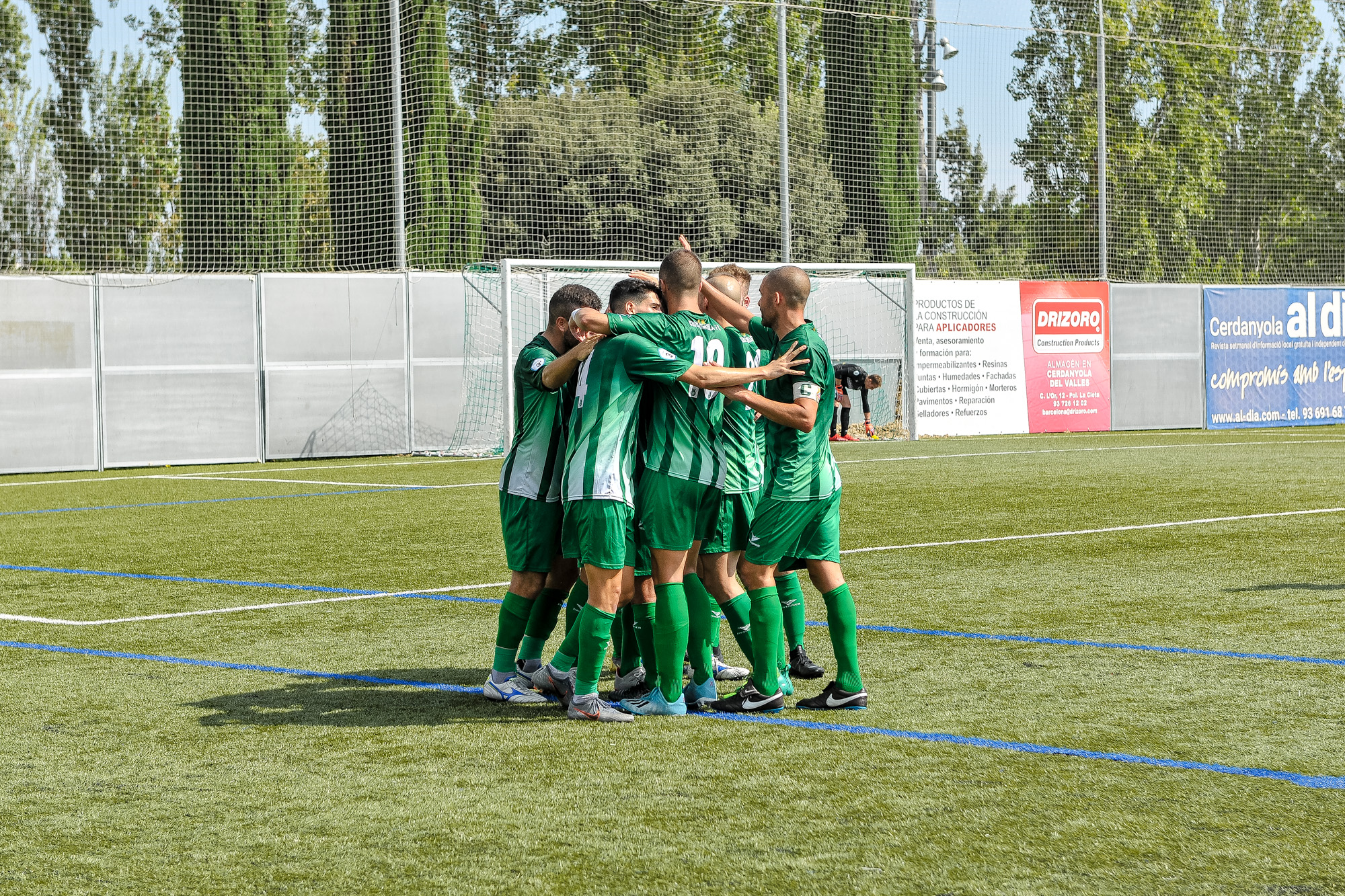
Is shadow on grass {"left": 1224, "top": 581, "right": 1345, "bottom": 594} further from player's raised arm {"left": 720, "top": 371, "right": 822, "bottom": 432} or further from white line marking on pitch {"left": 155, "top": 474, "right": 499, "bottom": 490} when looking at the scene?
white line marking on pitch {"left": 155, "top": 474, "right": 499, "bottom": 490}

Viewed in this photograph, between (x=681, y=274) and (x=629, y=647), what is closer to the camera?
(x=681, y=274)

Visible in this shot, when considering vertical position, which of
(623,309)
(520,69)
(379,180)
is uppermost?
(520,69)

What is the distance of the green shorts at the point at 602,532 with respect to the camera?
561cm

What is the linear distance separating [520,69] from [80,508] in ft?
53.0

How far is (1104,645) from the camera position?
7082 mm

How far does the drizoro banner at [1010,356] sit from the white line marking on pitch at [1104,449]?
394 centimetres

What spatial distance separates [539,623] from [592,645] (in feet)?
2.19

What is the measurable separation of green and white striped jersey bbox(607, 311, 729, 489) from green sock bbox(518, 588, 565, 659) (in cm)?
88

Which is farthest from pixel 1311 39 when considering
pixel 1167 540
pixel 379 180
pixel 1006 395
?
pixel 1167 540

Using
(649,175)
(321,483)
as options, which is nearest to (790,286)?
(321,483)

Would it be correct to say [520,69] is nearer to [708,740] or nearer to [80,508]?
[80,508]

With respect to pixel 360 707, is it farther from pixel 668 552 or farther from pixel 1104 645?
pixel 1104 645

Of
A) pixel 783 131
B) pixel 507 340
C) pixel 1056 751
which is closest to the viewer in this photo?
pixel 1056 751

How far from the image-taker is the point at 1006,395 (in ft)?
88.0
